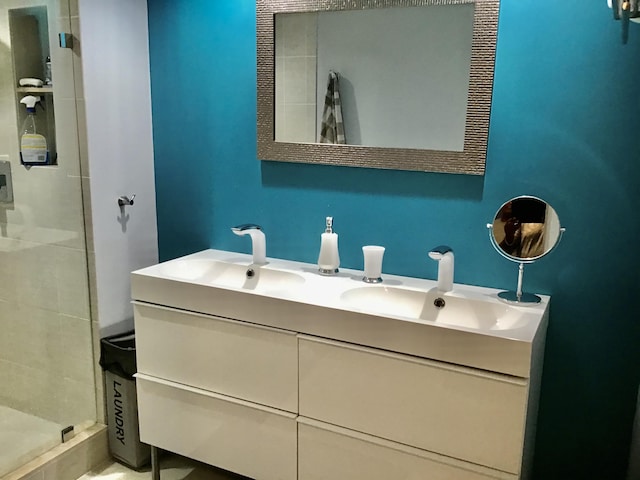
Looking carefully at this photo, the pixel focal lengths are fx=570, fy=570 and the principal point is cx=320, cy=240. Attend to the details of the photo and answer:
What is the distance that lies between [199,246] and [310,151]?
0.64 meters

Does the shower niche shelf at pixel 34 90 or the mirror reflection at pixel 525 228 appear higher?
the shower niche shelf at pixel 34 90

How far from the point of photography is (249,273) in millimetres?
2049

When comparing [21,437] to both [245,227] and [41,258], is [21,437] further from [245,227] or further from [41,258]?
[245,227]

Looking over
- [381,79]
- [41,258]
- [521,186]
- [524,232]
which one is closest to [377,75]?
[381,79]

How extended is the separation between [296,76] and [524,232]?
0.92 meters

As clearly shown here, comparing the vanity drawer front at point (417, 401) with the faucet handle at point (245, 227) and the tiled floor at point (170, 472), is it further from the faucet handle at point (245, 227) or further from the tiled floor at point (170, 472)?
the tiled floor at point (170, 472)

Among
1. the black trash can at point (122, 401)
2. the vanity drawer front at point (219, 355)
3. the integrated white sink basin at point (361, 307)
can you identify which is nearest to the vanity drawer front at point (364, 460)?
Result: the vanity drawer front at point (219, 355)

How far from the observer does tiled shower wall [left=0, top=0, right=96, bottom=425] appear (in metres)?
2.09

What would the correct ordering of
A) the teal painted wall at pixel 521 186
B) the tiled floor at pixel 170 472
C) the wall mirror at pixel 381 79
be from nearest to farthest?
the teal painted wall at pixel 521 186
the wall mirror at pixel 381 79
the tiled floor at pixel 170 472

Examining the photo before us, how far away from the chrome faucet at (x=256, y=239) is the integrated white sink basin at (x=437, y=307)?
410 mm

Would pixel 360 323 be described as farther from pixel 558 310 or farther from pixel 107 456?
pixel 107 456

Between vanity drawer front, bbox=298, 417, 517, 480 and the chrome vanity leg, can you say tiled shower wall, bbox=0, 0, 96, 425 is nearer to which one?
the chrome vanity leg

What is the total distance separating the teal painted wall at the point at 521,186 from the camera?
161 centimetres

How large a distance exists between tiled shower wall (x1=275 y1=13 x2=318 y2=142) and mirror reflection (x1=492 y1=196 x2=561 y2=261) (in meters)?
0.70
